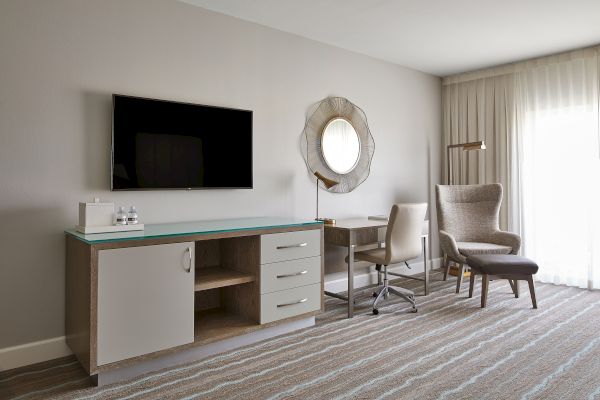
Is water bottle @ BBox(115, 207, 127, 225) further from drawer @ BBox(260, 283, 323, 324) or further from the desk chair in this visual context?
the desk chair

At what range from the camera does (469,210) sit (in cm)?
445

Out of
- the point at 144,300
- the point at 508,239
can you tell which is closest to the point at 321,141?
the point at 508,239

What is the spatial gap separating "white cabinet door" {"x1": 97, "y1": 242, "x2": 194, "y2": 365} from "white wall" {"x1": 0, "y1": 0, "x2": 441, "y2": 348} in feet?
2.00

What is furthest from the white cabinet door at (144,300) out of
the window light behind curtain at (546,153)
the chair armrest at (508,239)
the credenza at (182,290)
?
the window light behind curtain at (546,153)

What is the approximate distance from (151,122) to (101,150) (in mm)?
358

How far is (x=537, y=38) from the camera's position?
3.79 metres

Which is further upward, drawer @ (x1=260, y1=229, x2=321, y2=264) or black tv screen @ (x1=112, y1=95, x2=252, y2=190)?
black tv screen @ (x1=112, y1=95, x2=252, y2=190)

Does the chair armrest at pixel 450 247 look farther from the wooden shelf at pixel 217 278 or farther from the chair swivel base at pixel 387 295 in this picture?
the wooden shelf at pixel 217 278

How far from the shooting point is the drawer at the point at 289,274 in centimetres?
278

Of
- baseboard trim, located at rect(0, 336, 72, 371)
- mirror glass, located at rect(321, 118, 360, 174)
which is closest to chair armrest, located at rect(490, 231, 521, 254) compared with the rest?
mirror glass, located at rect(321, 118, 360, 174)

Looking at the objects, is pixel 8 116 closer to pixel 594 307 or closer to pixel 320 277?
pixel 320 277

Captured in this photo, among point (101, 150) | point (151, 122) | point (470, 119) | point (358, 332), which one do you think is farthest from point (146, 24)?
point (470, 119)

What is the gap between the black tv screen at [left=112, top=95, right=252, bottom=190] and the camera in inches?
106

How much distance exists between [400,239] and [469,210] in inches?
57.9
